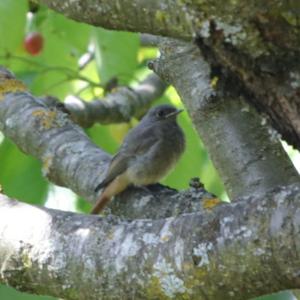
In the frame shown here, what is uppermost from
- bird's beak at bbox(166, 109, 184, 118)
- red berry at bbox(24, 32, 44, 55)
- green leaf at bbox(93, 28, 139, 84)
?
red berry at bbox(24, 32, 44, 55)

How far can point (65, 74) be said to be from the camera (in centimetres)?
544

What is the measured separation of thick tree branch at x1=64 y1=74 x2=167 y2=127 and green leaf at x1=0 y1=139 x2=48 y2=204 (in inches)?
12.4

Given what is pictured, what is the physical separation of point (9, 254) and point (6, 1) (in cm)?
248

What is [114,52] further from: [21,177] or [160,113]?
[160,113]

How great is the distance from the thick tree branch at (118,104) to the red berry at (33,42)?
2.08 ft

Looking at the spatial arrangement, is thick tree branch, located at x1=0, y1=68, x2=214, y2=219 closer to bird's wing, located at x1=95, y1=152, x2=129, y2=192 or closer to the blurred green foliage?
bird's wing, located at x1=95, y1=152, x2=129, y2=192

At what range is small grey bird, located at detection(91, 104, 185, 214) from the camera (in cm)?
534

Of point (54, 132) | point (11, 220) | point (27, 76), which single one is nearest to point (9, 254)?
point (11, 220)

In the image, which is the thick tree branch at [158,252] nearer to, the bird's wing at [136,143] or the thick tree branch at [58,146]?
the thick tree branch at [58,146]

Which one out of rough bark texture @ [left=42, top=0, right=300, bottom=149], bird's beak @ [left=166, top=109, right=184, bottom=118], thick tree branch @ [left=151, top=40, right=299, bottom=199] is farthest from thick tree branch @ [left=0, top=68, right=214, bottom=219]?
bird's beak @ [left=166, top=109, right=184, bottom=118]

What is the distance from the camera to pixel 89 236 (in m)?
2.42

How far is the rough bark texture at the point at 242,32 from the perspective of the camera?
6.48 ft

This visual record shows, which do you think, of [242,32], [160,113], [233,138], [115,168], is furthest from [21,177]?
[242,32]

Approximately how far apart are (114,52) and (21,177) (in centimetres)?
81
